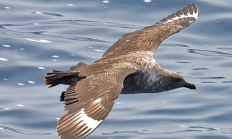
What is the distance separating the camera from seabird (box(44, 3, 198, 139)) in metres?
7.96

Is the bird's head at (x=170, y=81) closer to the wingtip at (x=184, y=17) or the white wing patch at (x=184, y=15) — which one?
the wingtip at (x=184, y=17)

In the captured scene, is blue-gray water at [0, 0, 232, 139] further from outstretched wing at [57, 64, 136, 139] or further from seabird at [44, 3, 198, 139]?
outstretched wing at [57, 64, 136, 139]

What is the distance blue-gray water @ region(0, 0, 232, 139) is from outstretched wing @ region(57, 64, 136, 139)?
257 centimetres

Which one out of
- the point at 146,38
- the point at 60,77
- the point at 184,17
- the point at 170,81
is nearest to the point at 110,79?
the point at 60,77

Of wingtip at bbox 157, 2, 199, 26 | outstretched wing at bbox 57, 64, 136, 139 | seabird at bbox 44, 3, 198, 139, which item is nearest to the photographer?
outstretched wing at bbox 57, 64, 136, 139

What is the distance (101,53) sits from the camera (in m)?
→ 13.0

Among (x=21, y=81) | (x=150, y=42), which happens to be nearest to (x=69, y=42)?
(x=21, y=81)

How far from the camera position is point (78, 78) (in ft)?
29.3

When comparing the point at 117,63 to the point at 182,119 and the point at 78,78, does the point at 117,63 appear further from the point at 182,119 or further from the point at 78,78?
the point at 182,119

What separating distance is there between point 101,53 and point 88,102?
15.9 feet

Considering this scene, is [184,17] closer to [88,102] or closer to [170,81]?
[170,81]

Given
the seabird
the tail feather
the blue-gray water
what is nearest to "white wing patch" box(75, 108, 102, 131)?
the seabird

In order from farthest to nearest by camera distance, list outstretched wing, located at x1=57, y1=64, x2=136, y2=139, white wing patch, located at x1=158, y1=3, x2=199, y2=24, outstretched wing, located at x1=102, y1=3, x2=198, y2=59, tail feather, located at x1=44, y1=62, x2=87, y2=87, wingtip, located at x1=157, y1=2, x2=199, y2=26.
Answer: white wing patch, located at x1=158, y1=3, x2=199, y2=24, wingtip, located at x1=157, y1=2, x2=199, y2=26, outstretched wing, located at x1=102, y1=3, x2=198, y2=59, tail feather, located at x1=44, y1=62, x2=87, y2=87, outstretched wing, located at x1=57, y1=64, x2=136, y2=139

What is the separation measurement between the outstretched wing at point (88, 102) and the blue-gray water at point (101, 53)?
8.42 feet
